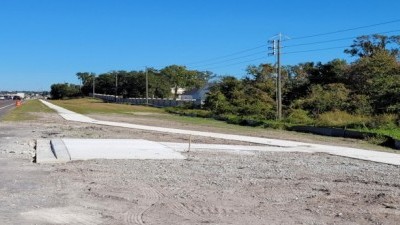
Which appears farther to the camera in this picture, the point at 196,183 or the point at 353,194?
the point at 196,183

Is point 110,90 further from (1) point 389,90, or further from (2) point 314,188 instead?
(2) point 314,188

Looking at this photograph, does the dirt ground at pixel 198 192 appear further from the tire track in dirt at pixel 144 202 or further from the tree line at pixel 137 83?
the tree line at pixel 137 83

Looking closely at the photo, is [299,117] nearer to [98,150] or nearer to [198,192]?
[98,150]

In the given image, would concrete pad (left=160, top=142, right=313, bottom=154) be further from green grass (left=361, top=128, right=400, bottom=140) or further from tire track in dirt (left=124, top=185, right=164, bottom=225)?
tire track in dirt (left=124, top=185, right=164, bottom=225)

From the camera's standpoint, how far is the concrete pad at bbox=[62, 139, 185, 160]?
50.5ft

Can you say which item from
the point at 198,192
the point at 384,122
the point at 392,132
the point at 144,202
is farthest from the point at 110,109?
the point at 144,202

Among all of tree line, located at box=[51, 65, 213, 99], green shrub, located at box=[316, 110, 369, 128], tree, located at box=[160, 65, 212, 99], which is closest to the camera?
green shrub, located at box=[316, 110, 369, 128]

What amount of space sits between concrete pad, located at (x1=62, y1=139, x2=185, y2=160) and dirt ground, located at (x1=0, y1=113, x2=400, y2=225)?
3.37 feet

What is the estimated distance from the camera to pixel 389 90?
37.0 meters

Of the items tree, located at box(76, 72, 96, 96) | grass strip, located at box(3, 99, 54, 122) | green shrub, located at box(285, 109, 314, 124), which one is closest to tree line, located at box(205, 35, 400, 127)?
green shrub, located at box(285, 109, 314, 124)

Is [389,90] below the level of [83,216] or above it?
above

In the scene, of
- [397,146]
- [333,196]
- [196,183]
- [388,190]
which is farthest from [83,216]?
[397,146]

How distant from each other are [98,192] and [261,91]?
50.2m

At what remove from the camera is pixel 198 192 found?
9.76 meters
